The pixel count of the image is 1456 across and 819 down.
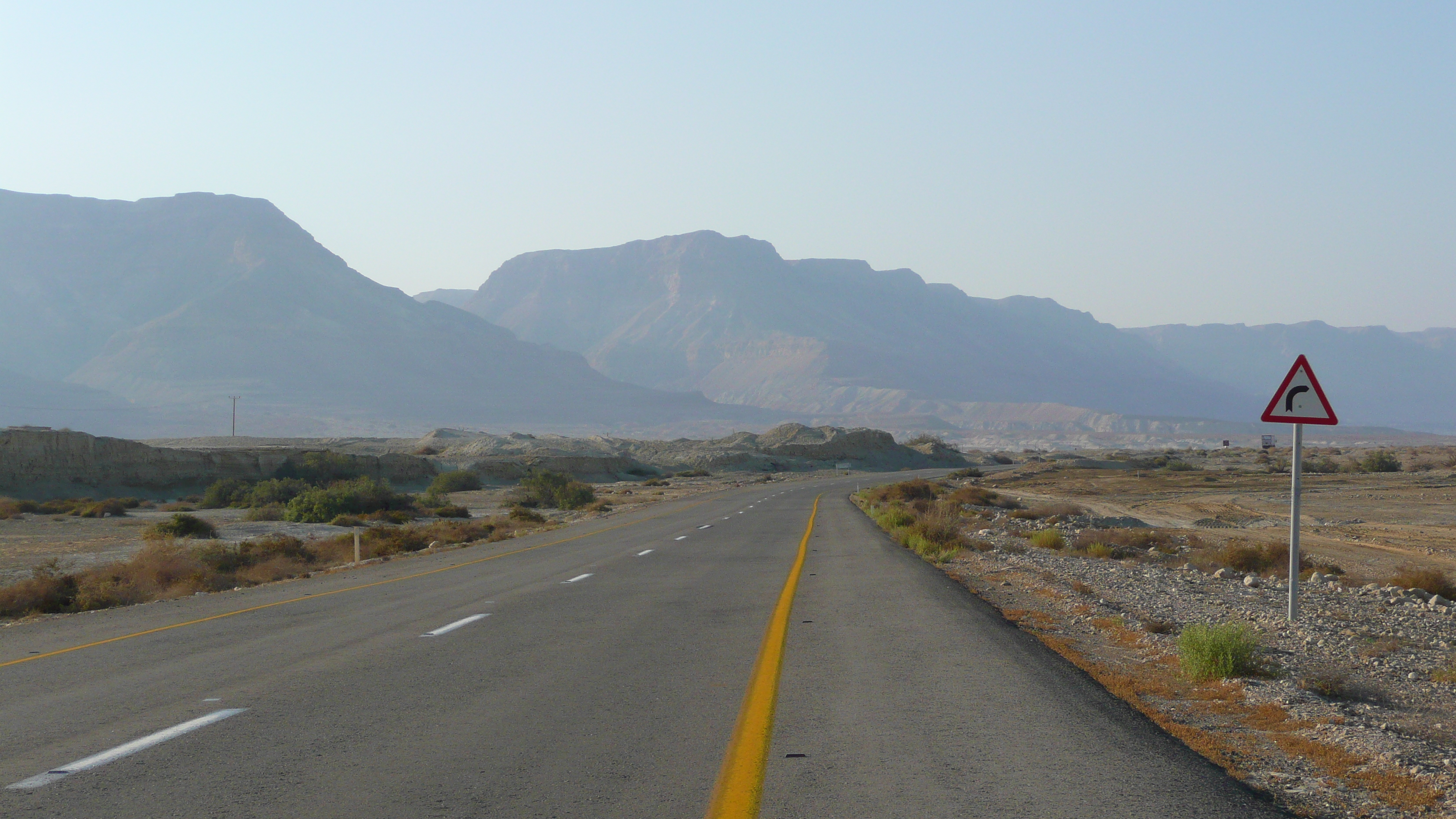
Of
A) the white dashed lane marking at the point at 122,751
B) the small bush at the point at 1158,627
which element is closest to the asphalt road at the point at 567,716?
the white dashed lane marking at the point at 122,751

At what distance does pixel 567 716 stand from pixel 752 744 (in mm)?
1404

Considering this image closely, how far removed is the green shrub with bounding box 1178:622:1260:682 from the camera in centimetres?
843

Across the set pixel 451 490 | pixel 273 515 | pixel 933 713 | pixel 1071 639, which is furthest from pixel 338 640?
pixel 451 490

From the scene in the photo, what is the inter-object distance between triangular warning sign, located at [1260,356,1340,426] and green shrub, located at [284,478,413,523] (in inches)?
1525

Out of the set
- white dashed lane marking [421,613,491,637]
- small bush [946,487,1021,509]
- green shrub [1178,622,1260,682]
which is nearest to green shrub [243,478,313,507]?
small bush [946,487,1021,509]

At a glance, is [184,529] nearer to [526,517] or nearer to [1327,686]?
[526,517]

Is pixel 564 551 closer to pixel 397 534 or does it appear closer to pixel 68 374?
pixel 397 534

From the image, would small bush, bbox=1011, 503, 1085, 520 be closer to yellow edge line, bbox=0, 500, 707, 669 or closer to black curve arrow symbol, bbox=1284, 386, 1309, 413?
yellow edge line, bbox=0, 500, 707, 669

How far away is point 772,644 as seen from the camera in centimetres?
981

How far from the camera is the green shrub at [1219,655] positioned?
843cm

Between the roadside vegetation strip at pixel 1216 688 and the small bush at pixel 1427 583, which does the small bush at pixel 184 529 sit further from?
the small bush at pixel 1427 583

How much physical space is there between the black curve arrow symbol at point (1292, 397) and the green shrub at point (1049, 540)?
13238mm

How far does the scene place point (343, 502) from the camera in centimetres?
4494

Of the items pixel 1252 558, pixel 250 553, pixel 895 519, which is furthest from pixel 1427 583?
pixel 250 553
